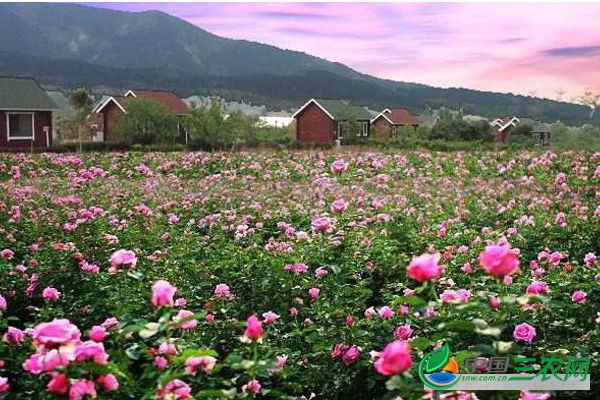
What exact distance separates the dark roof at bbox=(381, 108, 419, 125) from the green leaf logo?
59.2 meters

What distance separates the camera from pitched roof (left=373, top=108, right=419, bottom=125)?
201ft

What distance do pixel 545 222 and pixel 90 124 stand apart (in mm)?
46361

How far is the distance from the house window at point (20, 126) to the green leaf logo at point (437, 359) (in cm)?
3186

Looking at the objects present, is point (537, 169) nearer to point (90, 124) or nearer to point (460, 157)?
point (460, 157)

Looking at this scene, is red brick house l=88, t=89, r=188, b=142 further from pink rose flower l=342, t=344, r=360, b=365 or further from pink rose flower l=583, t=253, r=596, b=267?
pink rose flower l=342, t=344, r=360, b=365

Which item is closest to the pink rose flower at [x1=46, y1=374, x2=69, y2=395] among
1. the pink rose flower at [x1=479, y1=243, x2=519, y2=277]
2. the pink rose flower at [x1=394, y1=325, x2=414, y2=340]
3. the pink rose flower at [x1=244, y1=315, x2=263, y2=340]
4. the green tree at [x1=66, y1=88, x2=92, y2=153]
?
the pink rose flower at [x1=244, y1=315, x2=263, y2=340]

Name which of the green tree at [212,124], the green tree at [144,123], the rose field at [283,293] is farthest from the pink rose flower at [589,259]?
the green tree at [212,124]

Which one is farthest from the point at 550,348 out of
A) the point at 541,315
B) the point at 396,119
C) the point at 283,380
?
the point at 396,119

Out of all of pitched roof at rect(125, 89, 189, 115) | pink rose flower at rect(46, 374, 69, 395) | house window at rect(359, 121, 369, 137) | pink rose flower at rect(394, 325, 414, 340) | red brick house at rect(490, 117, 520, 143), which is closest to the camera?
pink rose flower at rect(46, 374, 69, 395)

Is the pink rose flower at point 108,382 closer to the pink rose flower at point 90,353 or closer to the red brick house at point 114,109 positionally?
the pink rose flower at point 90,353

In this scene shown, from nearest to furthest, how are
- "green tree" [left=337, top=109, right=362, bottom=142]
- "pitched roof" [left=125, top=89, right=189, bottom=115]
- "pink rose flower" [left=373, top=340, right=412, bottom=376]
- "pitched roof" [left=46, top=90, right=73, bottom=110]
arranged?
1. "pink rose flower" [left=373, top=340, right=412, bottom=376]
2. "pitched roof" [left=125, top=89, right=189, bottom=115]
3. "green tree" [left=337, top=109, right=362, bottom=142]
4. "pitched roof" [left=46, top=90, right=73, bottom=110]

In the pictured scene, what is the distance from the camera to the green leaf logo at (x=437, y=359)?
2.47 m

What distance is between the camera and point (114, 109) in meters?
45.8

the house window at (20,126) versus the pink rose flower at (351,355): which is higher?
the house window at (20,126)
